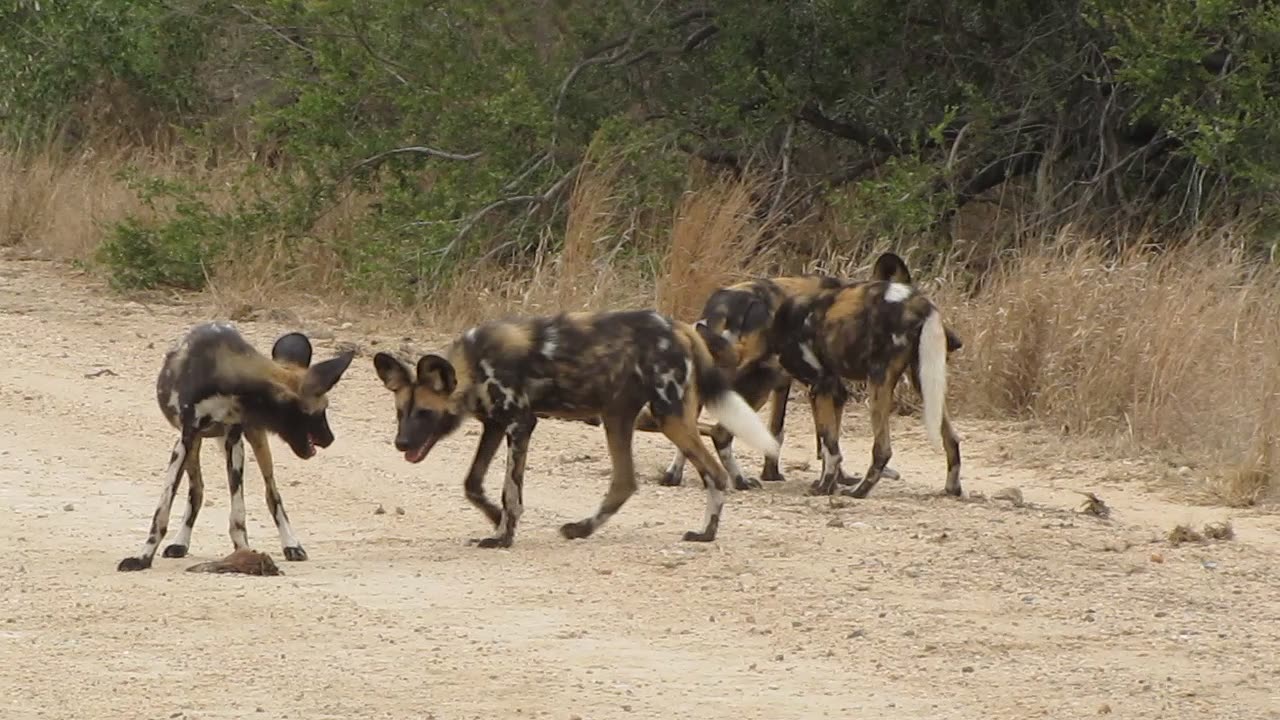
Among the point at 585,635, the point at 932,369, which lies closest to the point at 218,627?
the point at 585,635

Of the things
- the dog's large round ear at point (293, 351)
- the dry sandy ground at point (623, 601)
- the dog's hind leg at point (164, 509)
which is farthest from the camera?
the dog's large round ear at point (293, 351)

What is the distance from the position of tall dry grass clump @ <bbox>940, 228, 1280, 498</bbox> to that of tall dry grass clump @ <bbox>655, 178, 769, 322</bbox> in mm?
1296

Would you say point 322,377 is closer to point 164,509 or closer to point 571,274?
point 164,509

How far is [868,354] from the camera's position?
918 cm

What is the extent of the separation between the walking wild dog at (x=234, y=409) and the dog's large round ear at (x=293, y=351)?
96 millimetres

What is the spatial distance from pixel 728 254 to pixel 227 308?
10.5 feet

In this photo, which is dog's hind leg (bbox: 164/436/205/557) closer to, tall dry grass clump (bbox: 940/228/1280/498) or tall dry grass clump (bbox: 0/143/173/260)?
tall dry grass clump (bbox: 940/228/1280/498)

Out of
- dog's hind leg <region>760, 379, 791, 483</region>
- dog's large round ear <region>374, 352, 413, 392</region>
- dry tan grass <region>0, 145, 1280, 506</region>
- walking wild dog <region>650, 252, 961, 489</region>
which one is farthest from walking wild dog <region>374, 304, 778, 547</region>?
dry tan grass <region>0, 145, 1280, 506</region>

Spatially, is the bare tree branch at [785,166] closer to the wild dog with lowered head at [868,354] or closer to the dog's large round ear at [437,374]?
the wild dog with lowered head at [868,354]

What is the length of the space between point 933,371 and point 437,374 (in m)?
2.14

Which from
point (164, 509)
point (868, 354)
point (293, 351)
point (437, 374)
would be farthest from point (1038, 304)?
point (164, 509)

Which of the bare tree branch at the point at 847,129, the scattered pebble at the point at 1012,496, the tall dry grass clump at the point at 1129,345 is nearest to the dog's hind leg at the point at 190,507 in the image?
the scattered pebble at the point at 1012,496

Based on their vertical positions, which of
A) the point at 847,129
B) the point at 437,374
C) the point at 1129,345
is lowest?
the point at 1129,345

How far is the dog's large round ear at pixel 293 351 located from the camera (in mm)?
7773
